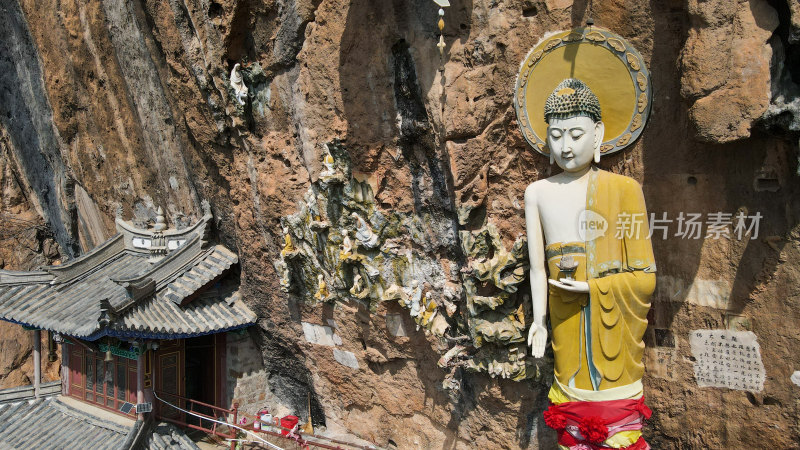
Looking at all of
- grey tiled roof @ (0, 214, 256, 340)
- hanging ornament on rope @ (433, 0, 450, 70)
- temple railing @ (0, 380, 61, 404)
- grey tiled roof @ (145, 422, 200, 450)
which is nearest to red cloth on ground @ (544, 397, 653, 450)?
hanging ornament on rope @ (433, 0, 450, 70)

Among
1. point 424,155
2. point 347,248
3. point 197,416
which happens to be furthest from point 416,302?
point 197,416

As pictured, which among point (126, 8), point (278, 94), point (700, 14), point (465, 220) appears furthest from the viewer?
point (126, 8)

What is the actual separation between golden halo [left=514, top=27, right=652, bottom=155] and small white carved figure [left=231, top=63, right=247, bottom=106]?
3.73m

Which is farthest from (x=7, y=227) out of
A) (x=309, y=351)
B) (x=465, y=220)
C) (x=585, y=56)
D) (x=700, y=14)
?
(x=700, y=14)

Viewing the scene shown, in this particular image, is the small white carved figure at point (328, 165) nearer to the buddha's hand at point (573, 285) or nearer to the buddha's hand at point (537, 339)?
the buddha's hand at point (537, 339)

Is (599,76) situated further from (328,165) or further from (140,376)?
(140,376)

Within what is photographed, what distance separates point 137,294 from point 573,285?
19.8 feet

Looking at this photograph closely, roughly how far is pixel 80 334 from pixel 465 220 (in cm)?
568

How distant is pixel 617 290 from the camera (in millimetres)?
5309

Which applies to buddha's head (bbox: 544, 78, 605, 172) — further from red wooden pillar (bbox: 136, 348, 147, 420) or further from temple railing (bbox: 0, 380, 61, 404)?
temple railing (bbox: 0, 380, 61, 404)

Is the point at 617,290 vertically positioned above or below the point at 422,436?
above

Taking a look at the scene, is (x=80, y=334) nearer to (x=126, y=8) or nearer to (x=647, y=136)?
(x=126, y=8)

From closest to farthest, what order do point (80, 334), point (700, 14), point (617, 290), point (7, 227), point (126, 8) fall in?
point (700, 14) < point (617, 290) < point (80, 334) < point (126, 8) < point (7, 227)

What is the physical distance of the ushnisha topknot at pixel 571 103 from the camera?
5.23 metres
